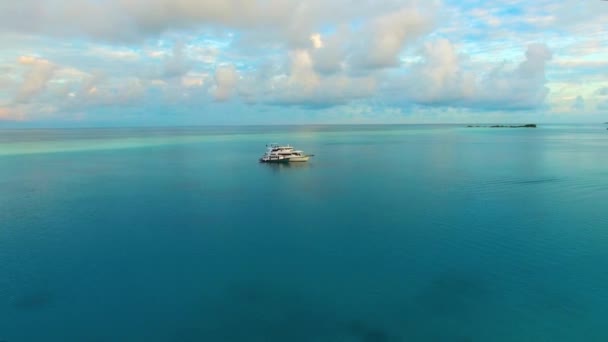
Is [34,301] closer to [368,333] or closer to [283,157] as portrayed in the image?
[368,333]

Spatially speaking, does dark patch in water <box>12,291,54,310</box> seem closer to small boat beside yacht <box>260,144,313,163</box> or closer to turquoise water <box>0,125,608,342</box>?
turquoise water <box>0,125,608,342</box>

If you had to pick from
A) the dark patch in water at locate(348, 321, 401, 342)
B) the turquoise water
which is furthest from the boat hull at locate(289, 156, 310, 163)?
the dark patch in water at locate(348, 321, 401, 342)

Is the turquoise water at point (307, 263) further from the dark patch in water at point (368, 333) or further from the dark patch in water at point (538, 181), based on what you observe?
the dark patch in water at point (538, 181)

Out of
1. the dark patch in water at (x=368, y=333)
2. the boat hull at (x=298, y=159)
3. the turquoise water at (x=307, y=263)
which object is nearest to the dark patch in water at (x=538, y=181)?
the turquoise water at (x=307, y=263)

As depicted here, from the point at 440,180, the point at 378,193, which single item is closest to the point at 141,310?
the point at 378,193

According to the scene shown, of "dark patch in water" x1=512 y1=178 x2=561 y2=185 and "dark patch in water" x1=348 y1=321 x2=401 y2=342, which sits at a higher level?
"dark patch in water" x1=512 y1=178 x2=561 y2=185

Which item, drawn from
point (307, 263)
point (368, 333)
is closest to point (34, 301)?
point (307, 263)

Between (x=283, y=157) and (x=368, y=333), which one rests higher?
(x=283, y=157)
